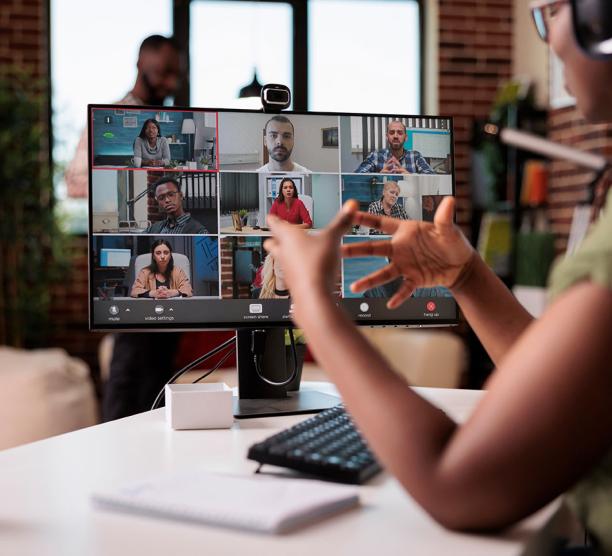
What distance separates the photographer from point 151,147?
148 centimetres

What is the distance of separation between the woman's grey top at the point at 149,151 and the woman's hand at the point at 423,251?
1.32 ft

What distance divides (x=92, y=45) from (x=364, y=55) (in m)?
1.57

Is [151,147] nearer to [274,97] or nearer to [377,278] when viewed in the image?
[274,97]

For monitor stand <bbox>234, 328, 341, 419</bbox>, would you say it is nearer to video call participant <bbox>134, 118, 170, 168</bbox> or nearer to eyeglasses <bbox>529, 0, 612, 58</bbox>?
video call participant <bbox>134, 118, 170, 168</bbox>

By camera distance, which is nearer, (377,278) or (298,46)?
(377,278)

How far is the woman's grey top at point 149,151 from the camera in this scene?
4.83ft

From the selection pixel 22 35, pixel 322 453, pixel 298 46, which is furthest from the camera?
pixel 298 46

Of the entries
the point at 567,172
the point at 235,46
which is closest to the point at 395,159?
the point at 567,172

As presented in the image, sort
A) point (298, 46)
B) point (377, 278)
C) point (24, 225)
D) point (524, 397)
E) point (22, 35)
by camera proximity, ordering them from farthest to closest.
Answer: point (298, 46) → point (22, 35) → point (24, 225) → point (377, 278) → point (524, 397)

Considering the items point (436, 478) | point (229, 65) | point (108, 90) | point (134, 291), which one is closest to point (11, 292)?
point (108, 90)

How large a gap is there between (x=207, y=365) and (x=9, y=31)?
228 cm

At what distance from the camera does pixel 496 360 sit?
1.28 m

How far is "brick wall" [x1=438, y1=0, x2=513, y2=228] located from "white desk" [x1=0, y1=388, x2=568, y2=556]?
13.7 ft

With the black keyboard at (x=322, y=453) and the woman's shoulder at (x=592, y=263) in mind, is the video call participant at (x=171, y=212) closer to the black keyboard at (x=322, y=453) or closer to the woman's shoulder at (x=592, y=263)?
the black keyboard at (x=322, y=453)
